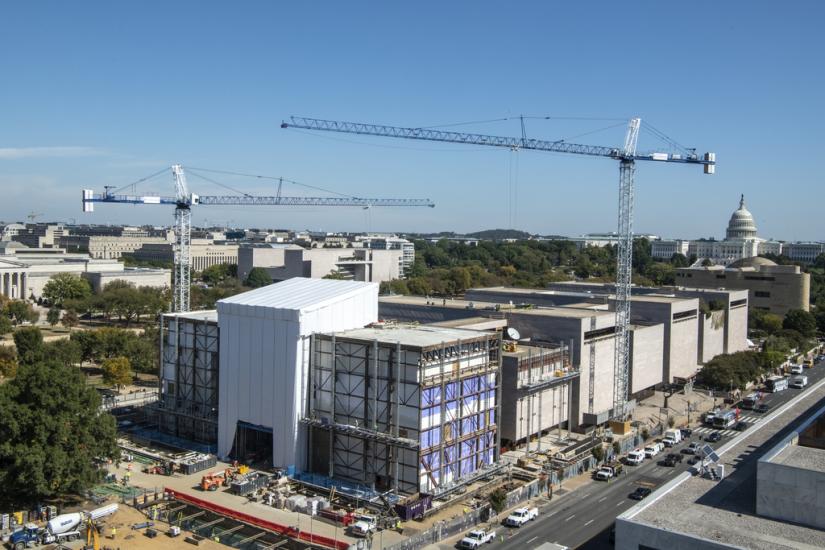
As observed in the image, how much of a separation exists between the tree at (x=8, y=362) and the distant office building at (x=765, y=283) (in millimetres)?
74387

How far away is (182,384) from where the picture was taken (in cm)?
4106

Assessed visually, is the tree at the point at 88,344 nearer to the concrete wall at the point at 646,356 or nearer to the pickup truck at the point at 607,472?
the pickup truck at the point at 607,472

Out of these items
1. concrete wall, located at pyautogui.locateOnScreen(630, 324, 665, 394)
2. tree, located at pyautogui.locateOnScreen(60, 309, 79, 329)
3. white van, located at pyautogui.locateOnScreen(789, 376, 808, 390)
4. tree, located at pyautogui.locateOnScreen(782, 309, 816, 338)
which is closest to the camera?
concrete wall, located at pyautogui.locateOnScreen(630, 324, 665, 394)

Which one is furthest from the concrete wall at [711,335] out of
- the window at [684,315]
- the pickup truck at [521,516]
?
the pickup truck at [521,516]

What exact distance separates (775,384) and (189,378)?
1768 inches

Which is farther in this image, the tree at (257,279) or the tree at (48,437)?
the tree at (257,279)

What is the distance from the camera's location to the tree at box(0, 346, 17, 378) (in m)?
50.4

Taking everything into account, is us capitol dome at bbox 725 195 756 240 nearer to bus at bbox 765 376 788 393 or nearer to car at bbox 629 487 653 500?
bus at bbox 765 376 788 393

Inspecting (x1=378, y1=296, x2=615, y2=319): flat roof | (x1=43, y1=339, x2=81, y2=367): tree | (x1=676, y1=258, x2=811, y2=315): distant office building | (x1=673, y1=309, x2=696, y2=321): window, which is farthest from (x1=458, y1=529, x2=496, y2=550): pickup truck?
(x1=676, y1=258, x2=811, y2=315): distant office building

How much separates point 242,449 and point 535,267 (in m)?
123

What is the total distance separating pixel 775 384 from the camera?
58906mm

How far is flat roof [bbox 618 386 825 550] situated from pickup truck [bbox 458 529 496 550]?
7.19 metres

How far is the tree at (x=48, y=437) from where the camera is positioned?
94.2 feet

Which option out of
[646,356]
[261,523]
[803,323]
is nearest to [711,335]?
[646,356]
